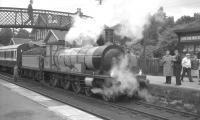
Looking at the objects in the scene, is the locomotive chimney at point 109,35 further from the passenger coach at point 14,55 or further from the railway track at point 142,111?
the passenger coach at point 14,55

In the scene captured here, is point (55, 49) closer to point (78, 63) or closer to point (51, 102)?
point (78, 63)

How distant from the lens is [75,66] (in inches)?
544

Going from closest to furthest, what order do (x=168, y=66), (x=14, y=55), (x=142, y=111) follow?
(x=142, y=111) < (x=168, y=66) < (x=14, y=55)

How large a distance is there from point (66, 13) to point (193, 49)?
14417mm

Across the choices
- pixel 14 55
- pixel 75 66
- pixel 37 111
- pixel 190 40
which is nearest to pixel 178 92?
pixel 75 66

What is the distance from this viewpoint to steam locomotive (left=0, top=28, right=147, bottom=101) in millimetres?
12141

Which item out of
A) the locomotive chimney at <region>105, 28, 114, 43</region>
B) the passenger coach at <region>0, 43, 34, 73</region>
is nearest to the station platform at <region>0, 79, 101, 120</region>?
the locomotive chimney at <region>105, 28, 114, 43</region>

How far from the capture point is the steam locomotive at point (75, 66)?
39.8 feet

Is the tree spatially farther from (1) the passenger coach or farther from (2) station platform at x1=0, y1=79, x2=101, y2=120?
(2) station platform at x1=0, y1=79, x2=101, y2=120

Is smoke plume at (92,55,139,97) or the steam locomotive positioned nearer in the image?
smoke plume at (92,55,139,97)

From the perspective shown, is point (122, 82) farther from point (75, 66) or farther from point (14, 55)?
point (14, 55)

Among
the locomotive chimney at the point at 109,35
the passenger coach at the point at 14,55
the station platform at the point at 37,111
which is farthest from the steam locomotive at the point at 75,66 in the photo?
the passenger coach at the point at 14,55

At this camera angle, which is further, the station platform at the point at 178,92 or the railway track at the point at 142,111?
the station platform at the point at 178,92

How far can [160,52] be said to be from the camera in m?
35.4
